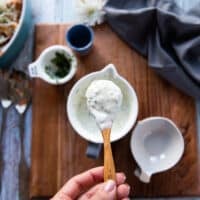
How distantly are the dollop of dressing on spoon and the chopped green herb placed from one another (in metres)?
0.13

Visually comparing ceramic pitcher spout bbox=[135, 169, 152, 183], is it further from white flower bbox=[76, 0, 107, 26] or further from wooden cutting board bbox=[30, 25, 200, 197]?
white flower bbox=[76, 0, 107, 26]

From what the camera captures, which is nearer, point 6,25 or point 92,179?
point 92,179

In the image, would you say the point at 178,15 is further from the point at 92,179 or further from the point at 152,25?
the point at 92,179

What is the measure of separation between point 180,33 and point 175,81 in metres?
0.08

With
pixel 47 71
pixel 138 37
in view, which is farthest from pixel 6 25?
pixel 138 37

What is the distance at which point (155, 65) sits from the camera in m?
0.85

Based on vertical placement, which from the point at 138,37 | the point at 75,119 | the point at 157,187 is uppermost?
the point at 138,37

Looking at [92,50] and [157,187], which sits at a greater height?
[92,50]

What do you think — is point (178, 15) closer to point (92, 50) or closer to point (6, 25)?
point (92, 50)

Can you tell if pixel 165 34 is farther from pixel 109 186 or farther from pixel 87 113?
pixel 109 186

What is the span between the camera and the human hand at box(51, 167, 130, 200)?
0.68 meters

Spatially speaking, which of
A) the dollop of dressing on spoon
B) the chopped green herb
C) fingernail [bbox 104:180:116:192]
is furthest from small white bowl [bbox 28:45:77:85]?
fingernail [bbox 104:180:116:192]

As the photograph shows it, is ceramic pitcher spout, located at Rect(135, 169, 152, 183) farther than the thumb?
Yes

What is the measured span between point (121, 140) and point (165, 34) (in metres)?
0.19
